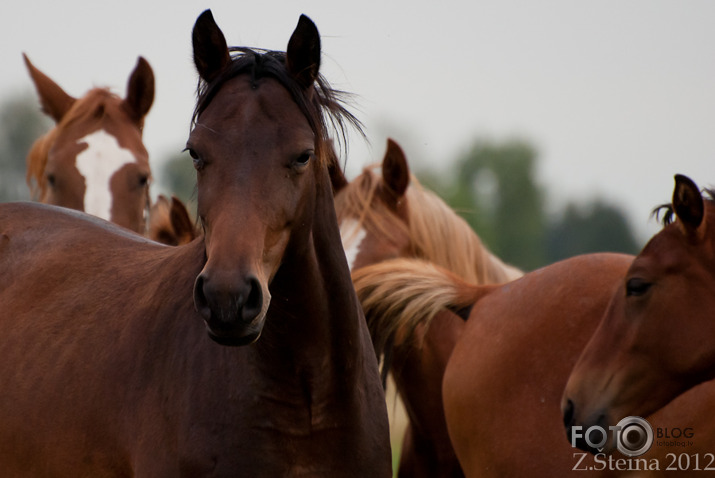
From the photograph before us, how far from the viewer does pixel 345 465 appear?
3.18 metres

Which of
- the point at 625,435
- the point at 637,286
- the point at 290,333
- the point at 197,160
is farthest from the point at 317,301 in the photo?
the point at 625,435

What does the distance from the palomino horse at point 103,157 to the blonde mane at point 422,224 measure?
1336 mm

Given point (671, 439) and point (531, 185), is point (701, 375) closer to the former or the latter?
point (671, 439)

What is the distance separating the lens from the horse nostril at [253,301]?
2664mm

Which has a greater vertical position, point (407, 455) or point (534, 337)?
point (534, 337)

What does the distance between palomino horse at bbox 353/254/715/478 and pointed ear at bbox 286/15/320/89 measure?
6.15 feet

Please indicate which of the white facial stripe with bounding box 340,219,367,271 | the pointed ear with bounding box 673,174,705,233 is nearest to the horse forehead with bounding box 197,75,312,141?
the pointed ear with bounding box 673,174,705,233

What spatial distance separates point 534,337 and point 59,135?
3.33 metres

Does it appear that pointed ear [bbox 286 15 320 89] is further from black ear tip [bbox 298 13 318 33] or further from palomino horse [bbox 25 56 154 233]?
palomino horse [bbox 25 56 154 233]

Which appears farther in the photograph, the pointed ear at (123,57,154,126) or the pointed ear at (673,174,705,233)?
the pointed ear at (123,57,154,126)

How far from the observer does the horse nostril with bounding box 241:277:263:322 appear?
266cm

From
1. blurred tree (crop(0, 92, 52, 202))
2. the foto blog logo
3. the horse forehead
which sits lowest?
blurred tree (crop(0, 92, 52, 202))

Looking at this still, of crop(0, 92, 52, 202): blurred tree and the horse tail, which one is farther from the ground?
the horse tail

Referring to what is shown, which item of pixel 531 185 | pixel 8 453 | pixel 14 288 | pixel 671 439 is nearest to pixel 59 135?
pixel 14 288
